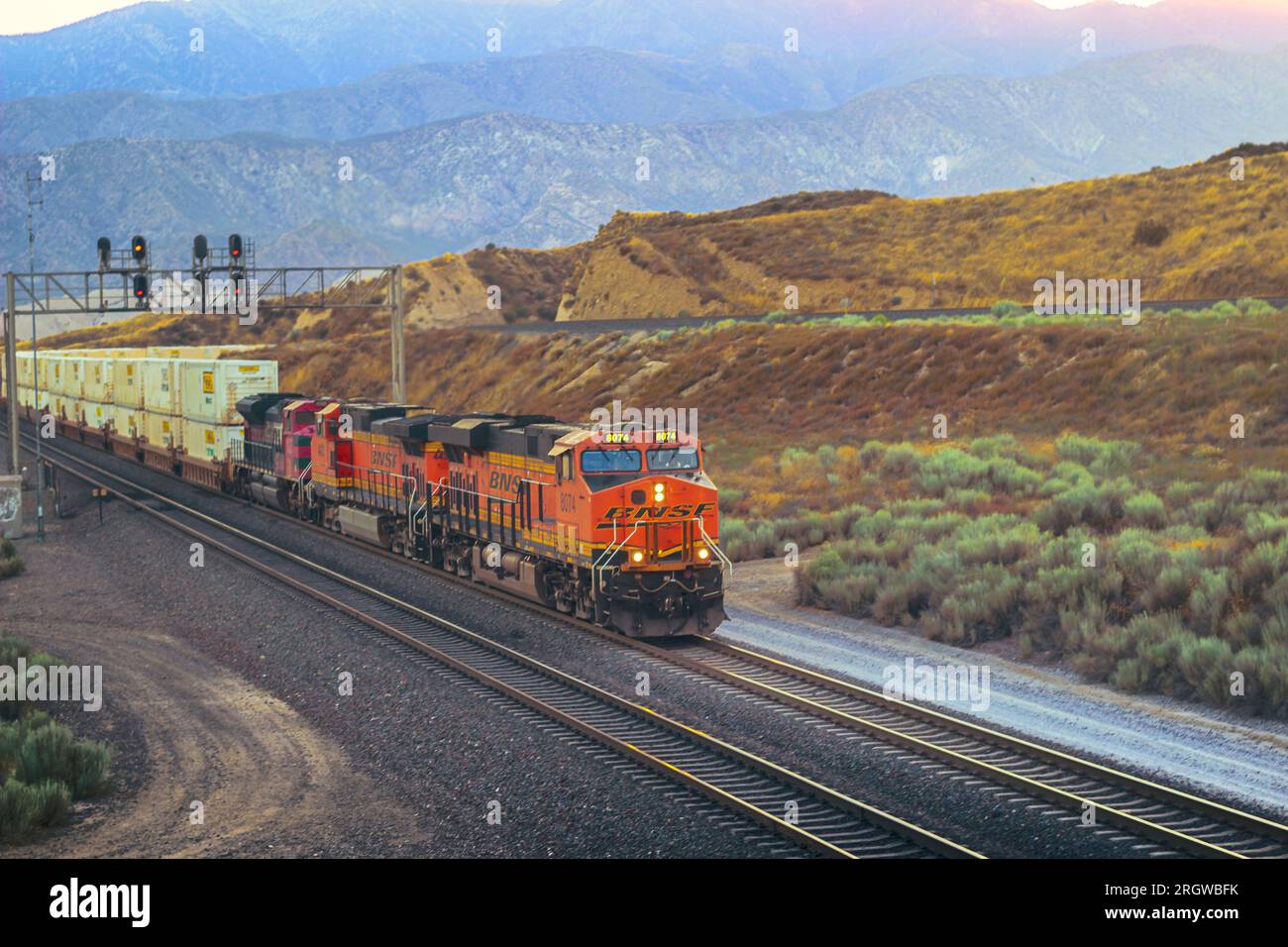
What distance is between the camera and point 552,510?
79.0ft

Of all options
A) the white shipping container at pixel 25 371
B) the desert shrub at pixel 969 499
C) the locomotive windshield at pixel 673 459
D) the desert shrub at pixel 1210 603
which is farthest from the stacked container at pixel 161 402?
the desert shrub at pixel 1210 603

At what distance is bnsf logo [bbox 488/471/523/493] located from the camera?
25.7 metres

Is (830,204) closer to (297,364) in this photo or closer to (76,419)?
(297,364)

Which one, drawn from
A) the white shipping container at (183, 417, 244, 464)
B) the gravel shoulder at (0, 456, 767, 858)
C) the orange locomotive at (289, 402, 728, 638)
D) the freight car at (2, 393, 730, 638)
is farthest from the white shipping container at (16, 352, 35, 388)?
the gravel shoulder at (0, 456, 767, 858)

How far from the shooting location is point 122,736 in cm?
1783

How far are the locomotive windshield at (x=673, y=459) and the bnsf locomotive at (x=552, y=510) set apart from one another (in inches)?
0.7

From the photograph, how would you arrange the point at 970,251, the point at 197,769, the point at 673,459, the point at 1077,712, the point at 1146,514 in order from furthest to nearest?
the point at 970,251, the point at 1146,514, the point at 673,459, the point at 1077,712, the point at 197,769

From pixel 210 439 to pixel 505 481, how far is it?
26805 mm

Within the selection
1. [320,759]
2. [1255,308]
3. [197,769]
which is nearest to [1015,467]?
[1255,308]

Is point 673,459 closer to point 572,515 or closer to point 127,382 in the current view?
point 572,515

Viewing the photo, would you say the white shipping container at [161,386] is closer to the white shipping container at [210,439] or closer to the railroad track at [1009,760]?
the white shipping container at [210,439]

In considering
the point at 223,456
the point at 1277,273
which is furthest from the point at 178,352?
the point at 1277,273
